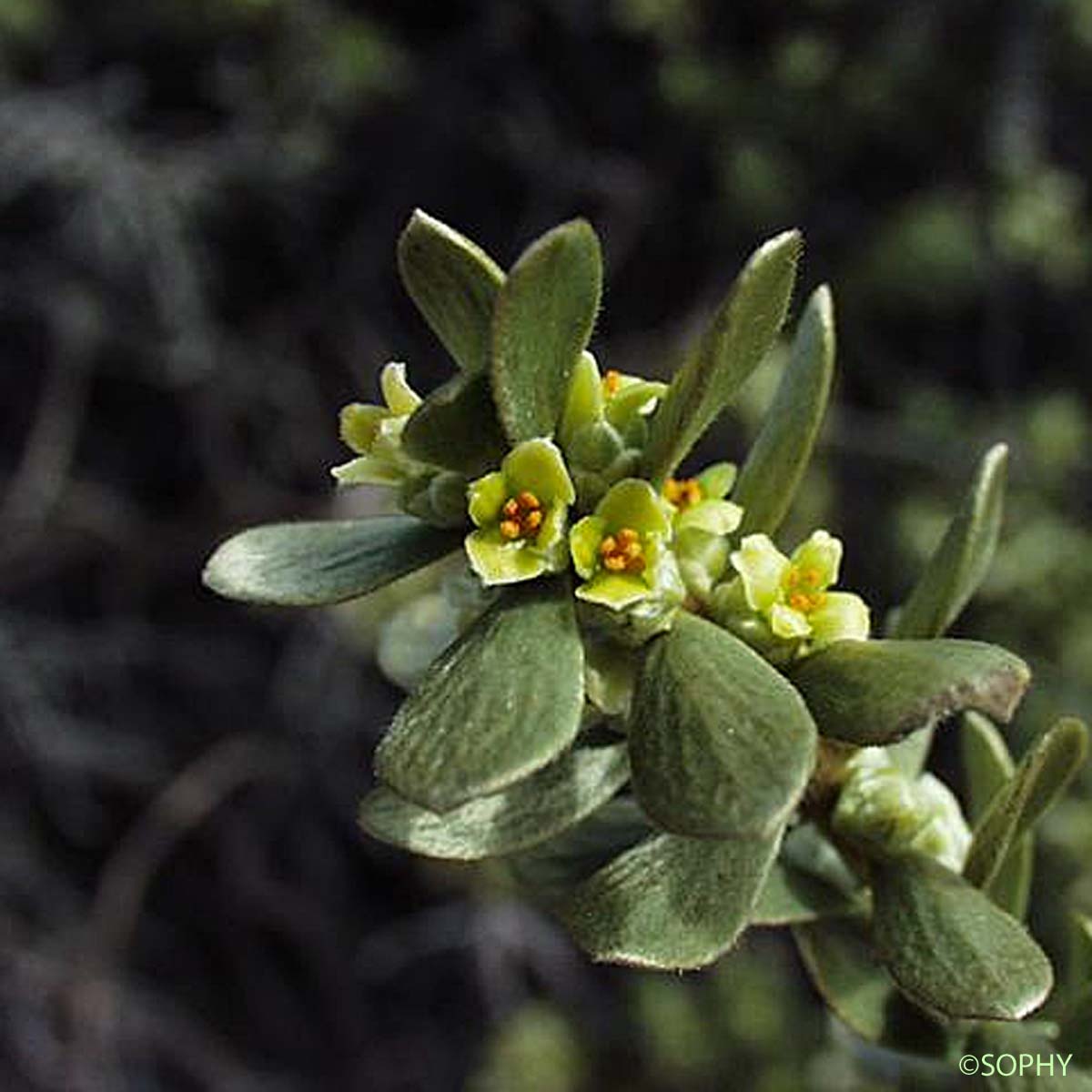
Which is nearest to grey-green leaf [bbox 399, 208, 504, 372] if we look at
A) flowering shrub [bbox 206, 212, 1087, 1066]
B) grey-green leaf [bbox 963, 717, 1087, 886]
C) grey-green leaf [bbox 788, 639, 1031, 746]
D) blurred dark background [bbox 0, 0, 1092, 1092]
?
flowering shrub [bbox 206, 212, 1087, 1066]

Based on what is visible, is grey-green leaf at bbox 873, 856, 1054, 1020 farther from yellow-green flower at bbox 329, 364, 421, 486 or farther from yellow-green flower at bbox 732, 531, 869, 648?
yellow-green flower at bbox 329, 364, 421, 486

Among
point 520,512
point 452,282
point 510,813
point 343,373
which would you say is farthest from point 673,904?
point 343,373

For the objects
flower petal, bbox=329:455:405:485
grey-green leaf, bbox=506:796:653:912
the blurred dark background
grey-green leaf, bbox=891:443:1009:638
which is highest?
flower petal, bbox=329:455:405:485

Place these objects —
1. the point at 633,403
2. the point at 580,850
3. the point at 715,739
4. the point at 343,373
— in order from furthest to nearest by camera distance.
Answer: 1. the point at 343,373
2. the point at 580,850
3. the point at 633,403
4. the point at 715,739

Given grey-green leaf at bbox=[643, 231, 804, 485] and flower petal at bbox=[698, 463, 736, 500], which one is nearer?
grey-green leaf at bbox=[643, 231, 804, 485]

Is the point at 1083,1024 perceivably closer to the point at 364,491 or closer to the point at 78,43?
the point at 364,491

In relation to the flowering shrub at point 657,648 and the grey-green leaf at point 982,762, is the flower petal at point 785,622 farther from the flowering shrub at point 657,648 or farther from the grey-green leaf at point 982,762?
the grey-green leaf at point 982,762

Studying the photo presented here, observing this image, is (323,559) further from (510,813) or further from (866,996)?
(866,996)
